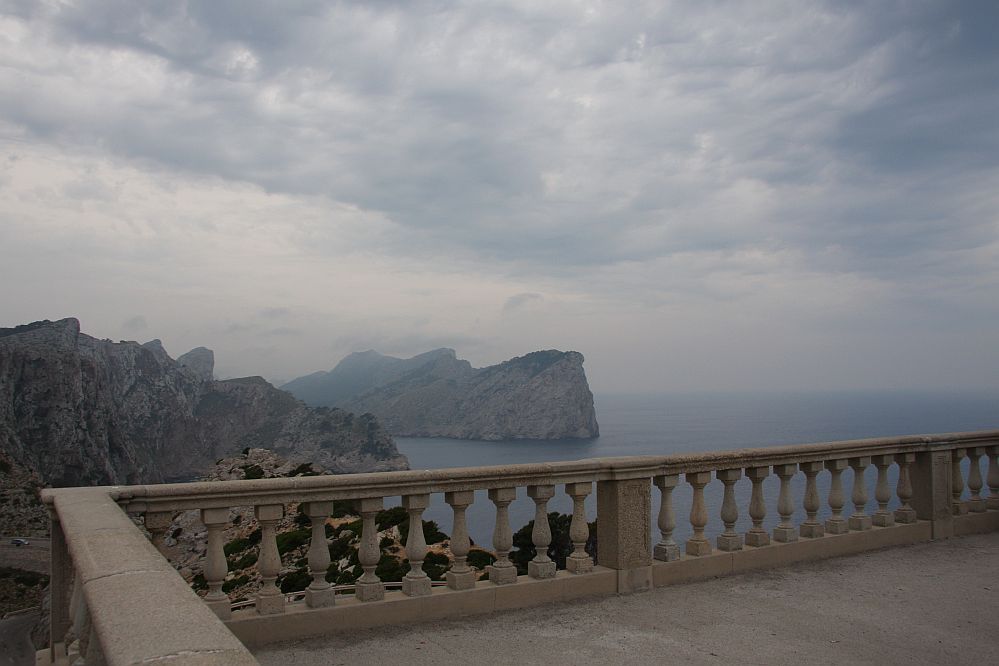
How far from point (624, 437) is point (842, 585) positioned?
17112cm

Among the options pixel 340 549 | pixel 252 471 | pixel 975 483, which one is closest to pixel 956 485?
pixel 975 483

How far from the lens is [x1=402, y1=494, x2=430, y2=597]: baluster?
5.12m

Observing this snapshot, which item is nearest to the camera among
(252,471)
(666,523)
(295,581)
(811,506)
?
(666,523)

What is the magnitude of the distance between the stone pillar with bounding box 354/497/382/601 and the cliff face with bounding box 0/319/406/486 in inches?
3956

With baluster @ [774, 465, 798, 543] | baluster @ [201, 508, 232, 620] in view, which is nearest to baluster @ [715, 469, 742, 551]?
baluster @ [774, 465, 798, 543]

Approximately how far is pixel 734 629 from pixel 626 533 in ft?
3.67

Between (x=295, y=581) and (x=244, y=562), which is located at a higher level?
(x=295, y=581)

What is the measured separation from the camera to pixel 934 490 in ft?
26.4

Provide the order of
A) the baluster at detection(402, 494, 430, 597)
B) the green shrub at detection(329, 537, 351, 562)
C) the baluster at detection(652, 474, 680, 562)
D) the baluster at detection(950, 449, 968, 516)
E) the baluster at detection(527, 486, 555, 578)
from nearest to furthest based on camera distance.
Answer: the baluster at detection(402, 494, 430, 597), the baluster at detection(527, 486, 555, 578), the baluster at detection(652, 474, 680, 562), the baluster at detection(950, 449, 968, 516), the green shrub at detection(329, 537, 351, 562)

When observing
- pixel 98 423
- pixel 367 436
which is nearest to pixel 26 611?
pixel 98 423

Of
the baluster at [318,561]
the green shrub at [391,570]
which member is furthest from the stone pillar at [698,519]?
the green shrub at [391,570]

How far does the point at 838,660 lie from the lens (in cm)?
456

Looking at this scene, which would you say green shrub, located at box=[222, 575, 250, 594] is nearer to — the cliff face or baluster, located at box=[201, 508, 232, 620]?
baluster, located at box=[201, 508, 232, 620]

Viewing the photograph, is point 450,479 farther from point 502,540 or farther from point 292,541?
point 292,541
